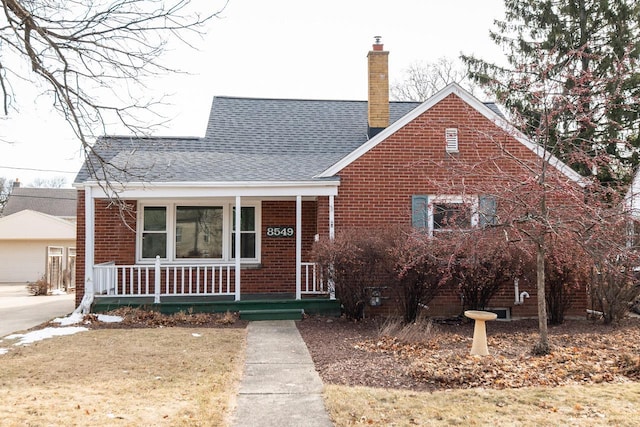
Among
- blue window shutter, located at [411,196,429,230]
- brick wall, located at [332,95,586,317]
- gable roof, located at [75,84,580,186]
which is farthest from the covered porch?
blue window shutter, located at [411,196,429,230]

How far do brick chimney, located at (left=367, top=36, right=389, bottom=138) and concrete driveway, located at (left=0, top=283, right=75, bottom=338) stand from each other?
29.3ft

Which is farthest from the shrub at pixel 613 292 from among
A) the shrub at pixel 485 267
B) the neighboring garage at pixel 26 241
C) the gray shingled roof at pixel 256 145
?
the neighboring garage at pixel 26 241

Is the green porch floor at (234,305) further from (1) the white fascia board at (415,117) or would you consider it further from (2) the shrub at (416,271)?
(1) the white fascia board at (415,117)

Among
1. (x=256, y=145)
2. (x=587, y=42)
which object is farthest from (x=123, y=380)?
(x=587, y=42)

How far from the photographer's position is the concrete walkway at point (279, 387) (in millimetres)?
4891

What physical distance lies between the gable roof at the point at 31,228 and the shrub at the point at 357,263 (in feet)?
70.1

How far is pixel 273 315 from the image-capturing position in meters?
11.0

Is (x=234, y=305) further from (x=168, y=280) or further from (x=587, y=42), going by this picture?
(x=587, y=42)

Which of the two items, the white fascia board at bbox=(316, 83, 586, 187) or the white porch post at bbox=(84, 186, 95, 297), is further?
the white fascia board at bbox=(316, 83, 586, 187)

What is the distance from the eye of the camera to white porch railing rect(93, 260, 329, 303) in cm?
1148

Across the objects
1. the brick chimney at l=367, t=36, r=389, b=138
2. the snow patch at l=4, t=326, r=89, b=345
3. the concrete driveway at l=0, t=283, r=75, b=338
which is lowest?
the concrete driveway at l=0, t=283, r=75, b=338

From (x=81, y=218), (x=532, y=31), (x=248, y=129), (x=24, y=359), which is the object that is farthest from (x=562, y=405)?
(x=532, y=31)

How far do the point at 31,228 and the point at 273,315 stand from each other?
69.2 feet

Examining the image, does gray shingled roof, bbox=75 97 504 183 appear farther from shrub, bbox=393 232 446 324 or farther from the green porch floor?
shrub, bbox=393 232 446 324
